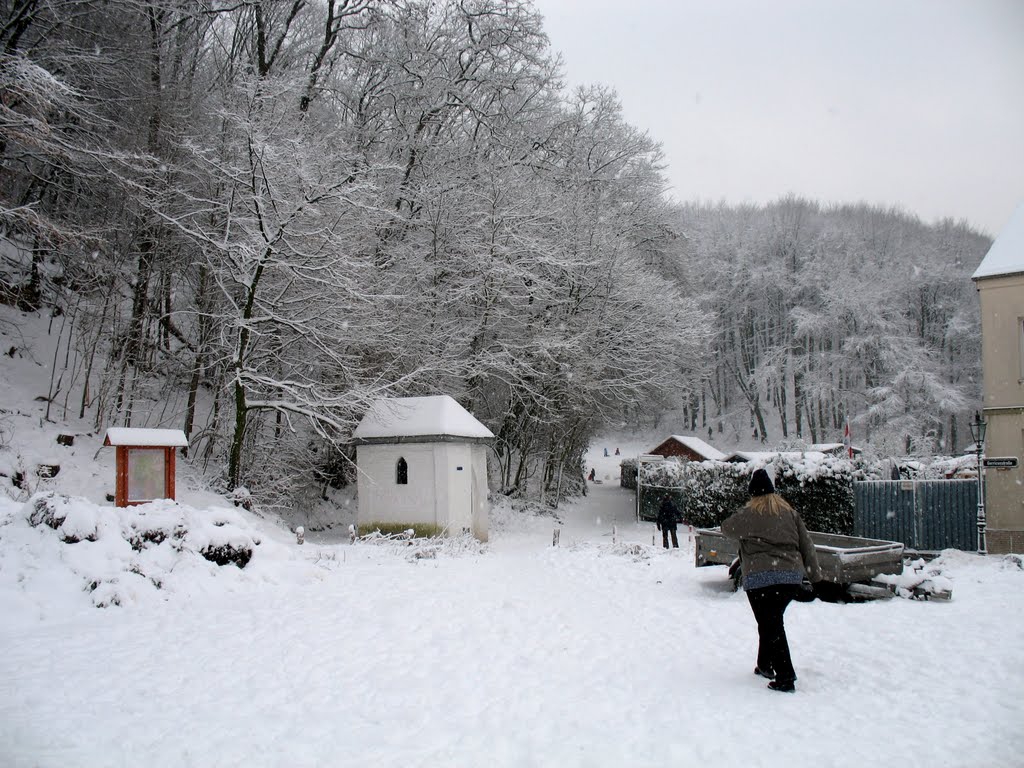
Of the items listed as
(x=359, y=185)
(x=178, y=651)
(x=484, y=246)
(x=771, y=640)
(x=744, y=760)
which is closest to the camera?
(x=744, y=760)

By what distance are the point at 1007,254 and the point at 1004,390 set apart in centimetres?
318

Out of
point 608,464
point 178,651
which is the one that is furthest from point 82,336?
point 608,464

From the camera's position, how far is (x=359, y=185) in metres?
16.6

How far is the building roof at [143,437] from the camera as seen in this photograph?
1132 cm

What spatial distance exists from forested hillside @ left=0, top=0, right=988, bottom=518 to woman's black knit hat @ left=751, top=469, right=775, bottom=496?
11.0 meters

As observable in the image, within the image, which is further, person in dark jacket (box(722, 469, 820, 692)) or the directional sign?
the directional sign

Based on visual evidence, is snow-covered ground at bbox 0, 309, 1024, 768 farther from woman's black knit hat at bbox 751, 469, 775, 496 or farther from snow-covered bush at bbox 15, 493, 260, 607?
woman's black knit hat at bbox 751, 469, 775, 496

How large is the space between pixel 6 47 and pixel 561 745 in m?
16.6

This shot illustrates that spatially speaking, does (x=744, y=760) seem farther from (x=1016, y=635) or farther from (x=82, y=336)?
(x=82, y=336)

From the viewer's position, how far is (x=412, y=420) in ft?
60.2

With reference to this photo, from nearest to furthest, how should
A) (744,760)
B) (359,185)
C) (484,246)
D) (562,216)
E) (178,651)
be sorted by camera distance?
(744,760) → (178,651) → (359,185) → (484,246) → (562,216)

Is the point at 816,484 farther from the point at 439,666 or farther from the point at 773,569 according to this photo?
the point at 439,666

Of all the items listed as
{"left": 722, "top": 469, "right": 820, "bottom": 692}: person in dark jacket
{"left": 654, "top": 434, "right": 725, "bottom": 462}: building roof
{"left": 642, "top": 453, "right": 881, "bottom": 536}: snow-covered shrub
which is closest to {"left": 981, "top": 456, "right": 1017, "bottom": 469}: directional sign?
{"left": 642, "top": 453, "right": 881, "bottom": 536}: snow-covered shrub

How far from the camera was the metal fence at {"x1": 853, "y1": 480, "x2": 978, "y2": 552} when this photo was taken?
15.7 m
